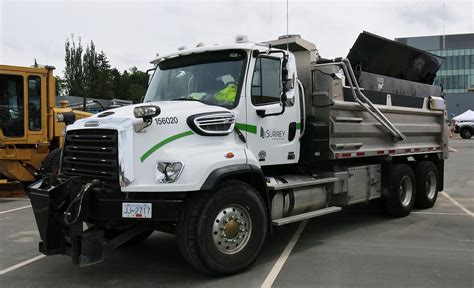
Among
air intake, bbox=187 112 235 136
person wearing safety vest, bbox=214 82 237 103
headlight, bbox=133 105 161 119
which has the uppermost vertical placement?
person wearing safety vest, bbox=214 82 237 103

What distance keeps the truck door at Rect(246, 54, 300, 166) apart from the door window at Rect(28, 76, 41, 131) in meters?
7.77

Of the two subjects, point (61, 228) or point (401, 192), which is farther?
point (401, 192)

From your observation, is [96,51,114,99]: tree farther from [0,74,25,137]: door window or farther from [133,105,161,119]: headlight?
[133,105,161,119]: headlight

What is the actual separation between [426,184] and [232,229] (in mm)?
5992

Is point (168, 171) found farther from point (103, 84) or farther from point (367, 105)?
point (103, 84)

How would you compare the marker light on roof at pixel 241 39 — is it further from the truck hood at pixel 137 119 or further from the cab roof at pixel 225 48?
the truck hood at pixel 137 119

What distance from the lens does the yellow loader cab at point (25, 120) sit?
11.5 meters

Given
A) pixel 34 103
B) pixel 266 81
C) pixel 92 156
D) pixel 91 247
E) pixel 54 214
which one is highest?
pixel 34 103

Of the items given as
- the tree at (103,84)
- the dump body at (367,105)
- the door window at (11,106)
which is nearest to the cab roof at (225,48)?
the dump body at (367,105)

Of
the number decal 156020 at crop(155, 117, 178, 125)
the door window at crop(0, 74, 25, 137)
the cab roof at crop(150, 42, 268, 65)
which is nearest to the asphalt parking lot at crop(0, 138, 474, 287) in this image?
the number decal 156020 at crop(155, 117, 178, 125)

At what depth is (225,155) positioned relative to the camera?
5402 mm

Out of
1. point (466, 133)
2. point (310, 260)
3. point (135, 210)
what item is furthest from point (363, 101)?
point (466, 133)

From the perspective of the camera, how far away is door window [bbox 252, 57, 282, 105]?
6.02 meters

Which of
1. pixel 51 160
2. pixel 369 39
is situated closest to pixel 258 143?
pixel 369 39
